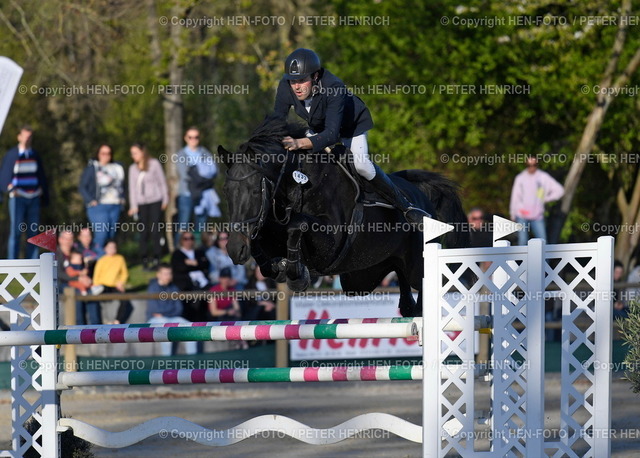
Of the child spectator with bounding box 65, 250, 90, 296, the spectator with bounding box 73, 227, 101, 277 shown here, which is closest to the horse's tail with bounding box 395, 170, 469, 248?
the child spectator with bounding box 65, 250, 90, 296

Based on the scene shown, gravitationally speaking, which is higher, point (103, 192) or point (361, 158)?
point (361, 158)

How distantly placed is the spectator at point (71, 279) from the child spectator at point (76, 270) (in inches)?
0.7

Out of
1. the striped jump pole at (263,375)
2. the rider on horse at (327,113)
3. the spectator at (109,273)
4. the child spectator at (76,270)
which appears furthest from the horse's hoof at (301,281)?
the child spectator at (76,270)

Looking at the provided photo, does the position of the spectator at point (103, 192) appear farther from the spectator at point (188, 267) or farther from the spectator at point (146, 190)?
the spectator at point (188, 267)

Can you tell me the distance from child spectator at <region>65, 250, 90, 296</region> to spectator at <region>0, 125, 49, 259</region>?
2.69 ft

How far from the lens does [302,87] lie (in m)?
6.64

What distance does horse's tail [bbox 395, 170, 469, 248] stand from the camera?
799 cm

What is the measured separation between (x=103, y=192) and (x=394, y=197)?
677 cm

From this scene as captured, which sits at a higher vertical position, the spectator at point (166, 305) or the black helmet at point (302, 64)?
the black helmet at point (302, 64)

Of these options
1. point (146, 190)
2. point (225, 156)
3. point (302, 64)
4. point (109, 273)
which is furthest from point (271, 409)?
point (302, 64)

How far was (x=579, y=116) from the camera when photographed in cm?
1568

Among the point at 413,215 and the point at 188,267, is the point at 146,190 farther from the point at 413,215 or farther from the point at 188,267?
the point at 413,215

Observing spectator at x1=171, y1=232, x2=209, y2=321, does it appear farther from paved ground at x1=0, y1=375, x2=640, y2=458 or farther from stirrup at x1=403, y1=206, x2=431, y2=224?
stirrup at x1=403, y1=206, x2=431, y2=224

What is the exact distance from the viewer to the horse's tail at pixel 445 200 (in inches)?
315
